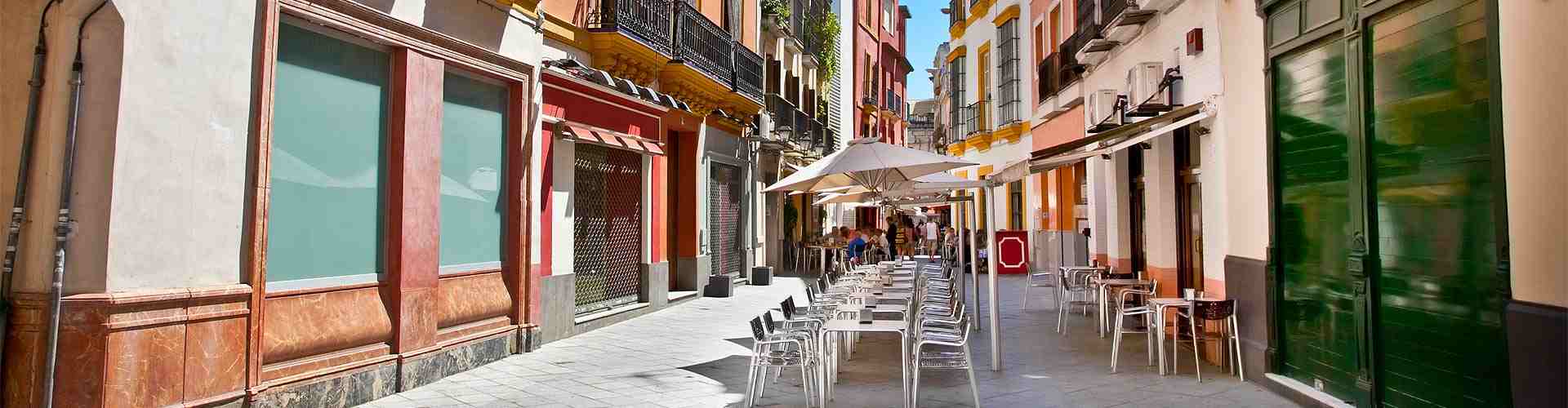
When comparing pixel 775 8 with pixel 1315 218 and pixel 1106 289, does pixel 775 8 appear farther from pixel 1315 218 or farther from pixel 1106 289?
pixel 1315 218

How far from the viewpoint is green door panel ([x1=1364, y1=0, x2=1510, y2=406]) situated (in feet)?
17.4

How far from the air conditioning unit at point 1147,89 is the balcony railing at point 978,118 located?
15510 mm

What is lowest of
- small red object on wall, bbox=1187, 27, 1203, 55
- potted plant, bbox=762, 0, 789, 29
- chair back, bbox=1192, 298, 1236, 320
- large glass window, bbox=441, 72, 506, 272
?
chair back, bbox=1192, 298, 1236, 320

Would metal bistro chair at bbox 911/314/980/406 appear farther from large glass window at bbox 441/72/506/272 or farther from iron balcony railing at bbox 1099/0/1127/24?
iron balcony railing at bbox 1099/0/1127/24

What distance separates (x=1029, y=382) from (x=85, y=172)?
23.0 ft

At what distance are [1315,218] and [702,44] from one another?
398 inches

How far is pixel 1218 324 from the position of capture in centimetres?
939

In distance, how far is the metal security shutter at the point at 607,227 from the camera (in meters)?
11.9

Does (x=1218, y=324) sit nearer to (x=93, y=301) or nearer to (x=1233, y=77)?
(x=1233, y=77)

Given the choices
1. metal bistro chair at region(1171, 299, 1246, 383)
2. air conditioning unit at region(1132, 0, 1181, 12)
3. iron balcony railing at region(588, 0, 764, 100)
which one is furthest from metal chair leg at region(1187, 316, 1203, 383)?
iron balcony railing at region(588, 0, 764, 100)

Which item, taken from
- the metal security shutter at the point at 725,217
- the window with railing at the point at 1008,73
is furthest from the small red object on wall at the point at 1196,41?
the window with railing at the point at 1008,73

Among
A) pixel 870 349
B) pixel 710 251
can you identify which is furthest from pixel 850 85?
pixel 870 349

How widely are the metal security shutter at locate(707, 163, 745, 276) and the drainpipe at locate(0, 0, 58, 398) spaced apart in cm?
1215

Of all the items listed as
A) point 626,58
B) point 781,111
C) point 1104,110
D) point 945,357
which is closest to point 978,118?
point 781,111
